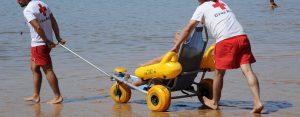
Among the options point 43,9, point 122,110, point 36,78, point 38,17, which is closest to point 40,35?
point 38,17

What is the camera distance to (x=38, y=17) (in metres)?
8.37

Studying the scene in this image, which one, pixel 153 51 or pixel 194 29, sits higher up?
pixel 194 29

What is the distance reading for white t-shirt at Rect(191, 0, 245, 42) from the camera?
7539 mm


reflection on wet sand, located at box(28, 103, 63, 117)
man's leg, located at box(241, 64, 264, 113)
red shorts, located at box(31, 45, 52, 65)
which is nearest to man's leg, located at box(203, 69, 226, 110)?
man's leg, located at box(241, 64, 264, 113)

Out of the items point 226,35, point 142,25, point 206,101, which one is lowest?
point 142,25

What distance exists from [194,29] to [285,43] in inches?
370

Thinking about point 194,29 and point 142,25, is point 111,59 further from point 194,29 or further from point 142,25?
point 142,25

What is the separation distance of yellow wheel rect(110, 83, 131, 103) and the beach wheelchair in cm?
12

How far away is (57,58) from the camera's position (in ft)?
45.0

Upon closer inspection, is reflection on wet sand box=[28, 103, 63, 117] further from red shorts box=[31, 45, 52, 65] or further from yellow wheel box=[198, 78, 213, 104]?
yellow wheel box=[198, 78, 213, 104]

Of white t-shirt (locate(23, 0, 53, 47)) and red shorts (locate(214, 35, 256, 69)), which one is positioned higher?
white t-shirt (locate(23, 0, 53, 47))

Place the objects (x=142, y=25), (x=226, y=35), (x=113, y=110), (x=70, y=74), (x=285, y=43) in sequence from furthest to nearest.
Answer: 1. (x=142, y=25)
2. (x=285, y=43)
3. (x=70, y=74)
4. (x=113, y=110)
5. (x=226, y=35)

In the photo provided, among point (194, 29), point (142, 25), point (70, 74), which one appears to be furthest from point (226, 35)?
point (142, 25)

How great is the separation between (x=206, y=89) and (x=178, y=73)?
81cm
